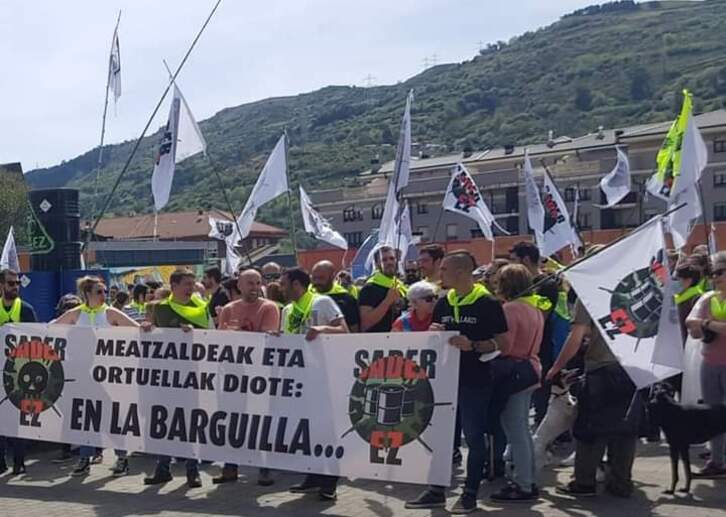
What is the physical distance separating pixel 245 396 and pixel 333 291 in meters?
1.37

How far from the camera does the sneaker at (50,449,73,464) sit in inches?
442

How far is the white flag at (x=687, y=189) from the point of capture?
558 inches

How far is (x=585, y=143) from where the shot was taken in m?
89.1

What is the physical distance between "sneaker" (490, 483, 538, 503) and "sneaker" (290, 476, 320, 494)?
1.59 meters

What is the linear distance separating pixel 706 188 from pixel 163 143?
59.7 metres

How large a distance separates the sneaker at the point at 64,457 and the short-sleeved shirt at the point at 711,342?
21.1ft

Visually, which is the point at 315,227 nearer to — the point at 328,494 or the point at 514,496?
the point at 328,494

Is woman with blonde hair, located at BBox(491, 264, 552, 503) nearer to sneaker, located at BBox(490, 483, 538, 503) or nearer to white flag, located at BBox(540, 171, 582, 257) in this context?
sneaker, located at BBox(490, 483, 538, 503)

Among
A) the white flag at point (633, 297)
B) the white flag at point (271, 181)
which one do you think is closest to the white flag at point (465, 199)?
the white flag at point (271, 181)

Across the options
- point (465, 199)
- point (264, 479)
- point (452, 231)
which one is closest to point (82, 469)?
point (264, 479)

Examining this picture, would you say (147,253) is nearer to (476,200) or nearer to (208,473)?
(476,200)

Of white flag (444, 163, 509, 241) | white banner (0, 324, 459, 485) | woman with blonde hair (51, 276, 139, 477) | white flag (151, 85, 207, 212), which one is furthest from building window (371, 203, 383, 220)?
white banner (0, 324, 459, 485)

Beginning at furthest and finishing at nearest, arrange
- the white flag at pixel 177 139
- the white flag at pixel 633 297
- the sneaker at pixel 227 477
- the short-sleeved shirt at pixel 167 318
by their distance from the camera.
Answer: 1. the white flag at pixel 177 139
2. the short-sleeved shirt at pixel 167 318
3. the sneaker at pixel 227 477
4. the white flag at pixel 633 297

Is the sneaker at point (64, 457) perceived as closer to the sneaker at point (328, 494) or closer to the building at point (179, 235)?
the sneaker at point (328, 494)
